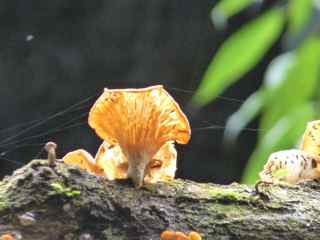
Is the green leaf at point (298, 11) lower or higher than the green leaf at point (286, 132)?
higher

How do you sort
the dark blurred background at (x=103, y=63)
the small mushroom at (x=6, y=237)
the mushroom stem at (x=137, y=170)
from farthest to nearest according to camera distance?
the dark blurred background at (x=103, y=63) → the mushroom stem at (x=137, y=170) → the small mushroom at (x=6, y=237)

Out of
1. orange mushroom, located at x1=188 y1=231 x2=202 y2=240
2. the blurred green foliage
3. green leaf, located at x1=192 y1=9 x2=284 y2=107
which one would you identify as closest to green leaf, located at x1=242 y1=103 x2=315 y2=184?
the blurred green foliage

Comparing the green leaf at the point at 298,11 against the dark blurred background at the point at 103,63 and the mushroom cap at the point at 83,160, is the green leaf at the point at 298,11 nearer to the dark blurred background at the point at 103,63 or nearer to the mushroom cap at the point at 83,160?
the mushroom cap at the point at 83,160

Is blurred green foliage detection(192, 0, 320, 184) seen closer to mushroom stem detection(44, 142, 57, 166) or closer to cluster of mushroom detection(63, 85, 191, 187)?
cluster of mushroom detection(63, 85, 191, 187)

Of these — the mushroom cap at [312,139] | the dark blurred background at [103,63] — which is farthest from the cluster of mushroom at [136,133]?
the dark blurred background at [103,63]

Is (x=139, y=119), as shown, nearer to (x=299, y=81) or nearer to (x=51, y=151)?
(x=51, y=151)
